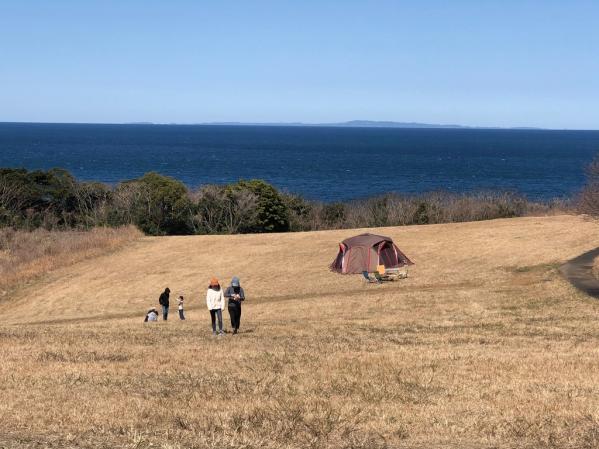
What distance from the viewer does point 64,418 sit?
12.4 metres

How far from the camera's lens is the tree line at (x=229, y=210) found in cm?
6831

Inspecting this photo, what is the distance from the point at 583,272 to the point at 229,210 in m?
39.9

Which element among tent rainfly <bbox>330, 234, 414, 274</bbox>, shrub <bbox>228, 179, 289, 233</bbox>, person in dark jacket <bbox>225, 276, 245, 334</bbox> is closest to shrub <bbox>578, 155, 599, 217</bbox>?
tent rainfly <bbox>330, 234, 414, 274</bbox>

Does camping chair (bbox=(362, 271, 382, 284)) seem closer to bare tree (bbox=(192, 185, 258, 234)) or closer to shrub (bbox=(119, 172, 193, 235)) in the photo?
bare tree (bbox=(192, 185, 258, 234))

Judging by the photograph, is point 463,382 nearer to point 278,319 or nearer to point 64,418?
point 64,418

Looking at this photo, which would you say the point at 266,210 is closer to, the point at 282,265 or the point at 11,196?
the point at 11,196

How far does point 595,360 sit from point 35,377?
12708 millimetres

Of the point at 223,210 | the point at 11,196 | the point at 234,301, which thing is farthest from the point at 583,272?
the point at 11,196

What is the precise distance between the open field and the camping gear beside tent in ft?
7.61

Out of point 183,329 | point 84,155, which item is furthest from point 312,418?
point 84,155

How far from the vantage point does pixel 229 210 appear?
226 ft

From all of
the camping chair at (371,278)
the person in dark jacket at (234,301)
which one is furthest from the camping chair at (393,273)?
the person in dark jacket at (234,301)

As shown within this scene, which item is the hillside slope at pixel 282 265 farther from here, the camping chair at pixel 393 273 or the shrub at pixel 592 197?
the shrub at pixel 592 197

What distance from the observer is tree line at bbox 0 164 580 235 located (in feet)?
224
